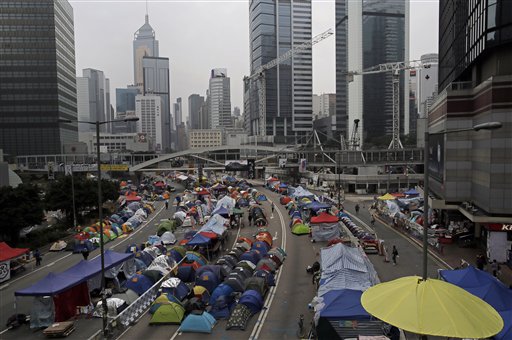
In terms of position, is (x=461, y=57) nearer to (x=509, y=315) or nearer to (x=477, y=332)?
(x=509, y=315)

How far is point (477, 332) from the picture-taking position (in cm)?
870

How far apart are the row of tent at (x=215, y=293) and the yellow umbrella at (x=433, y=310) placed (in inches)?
327

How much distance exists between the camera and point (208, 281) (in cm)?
2036

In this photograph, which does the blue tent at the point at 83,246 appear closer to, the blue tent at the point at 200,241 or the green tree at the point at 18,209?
the green tree at the point at 18,209

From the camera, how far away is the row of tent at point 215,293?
668 inches

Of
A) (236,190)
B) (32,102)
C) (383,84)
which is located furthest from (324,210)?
(383,84)

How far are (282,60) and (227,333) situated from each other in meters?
190

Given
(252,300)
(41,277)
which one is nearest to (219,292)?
(252,300)

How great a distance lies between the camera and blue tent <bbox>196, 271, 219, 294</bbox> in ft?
66.6

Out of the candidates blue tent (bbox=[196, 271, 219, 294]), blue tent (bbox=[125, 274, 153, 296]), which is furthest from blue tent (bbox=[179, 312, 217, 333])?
blue tent (bbox=[125, 274, 153, 296])

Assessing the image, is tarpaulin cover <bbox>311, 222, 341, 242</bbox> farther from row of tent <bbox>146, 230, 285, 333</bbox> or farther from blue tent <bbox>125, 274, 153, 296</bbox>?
blue tent <bbox>125, 274, 153, 296</bbox>

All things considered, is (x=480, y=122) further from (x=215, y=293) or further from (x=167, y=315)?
(x=167, y=315)

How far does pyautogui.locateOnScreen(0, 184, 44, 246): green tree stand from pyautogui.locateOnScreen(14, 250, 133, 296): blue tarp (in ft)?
46.2

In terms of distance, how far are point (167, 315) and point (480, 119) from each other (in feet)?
73.9
